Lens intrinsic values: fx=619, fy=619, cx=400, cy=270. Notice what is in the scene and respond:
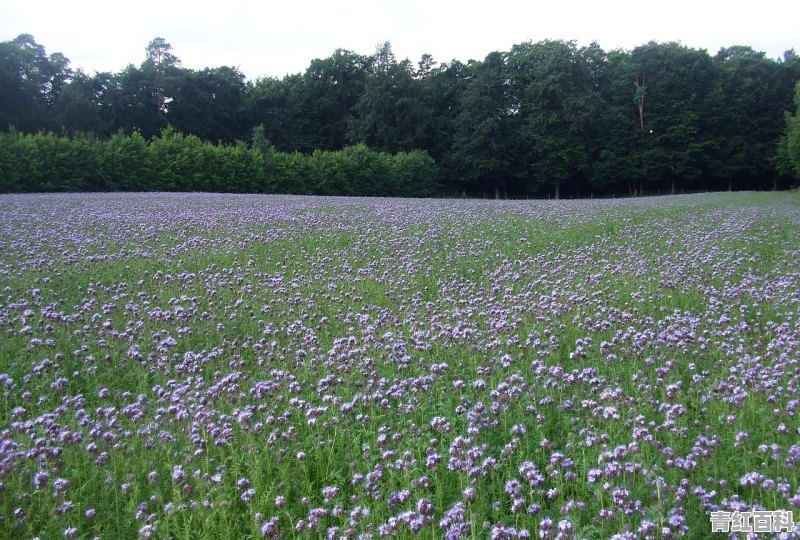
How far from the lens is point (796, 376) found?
15.5 feet

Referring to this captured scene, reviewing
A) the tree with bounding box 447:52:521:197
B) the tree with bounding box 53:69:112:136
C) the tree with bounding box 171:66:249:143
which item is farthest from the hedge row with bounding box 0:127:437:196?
the tree with bounding box 171:66:249:143

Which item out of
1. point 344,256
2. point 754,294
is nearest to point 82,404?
point 344,256

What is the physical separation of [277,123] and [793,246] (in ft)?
183

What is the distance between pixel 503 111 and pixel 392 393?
196 ft

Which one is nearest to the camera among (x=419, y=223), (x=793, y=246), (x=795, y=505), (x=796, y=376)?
(x=795, y=505)

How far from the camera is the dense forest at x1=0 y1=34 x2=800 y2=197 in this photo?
5491 centimetres

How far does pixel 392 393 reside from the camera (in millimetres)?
4871

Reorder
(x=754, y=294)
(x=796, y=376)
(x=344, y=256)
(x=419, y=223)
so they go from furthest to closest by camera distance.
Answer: (x=419, y=223)
(x=344, y=256)
(x=754, y=294)
(x=796, y=376)

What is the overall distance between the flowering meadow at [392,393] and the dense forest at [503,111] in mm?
40967

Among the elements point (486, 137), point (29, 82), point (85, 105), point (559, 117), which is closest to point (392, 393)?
point (85, 105)

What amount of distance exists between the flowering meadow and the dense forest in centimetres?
4097

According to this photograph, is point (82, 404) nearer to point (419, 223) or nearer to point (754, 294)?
point (754, 294)

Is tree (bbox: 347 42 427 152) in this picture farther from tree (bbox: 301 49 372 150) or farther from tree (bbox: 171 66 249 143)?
tree (bbox: 171 66 249 143)

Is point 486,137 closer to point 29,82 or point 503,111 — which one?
point 503,111
